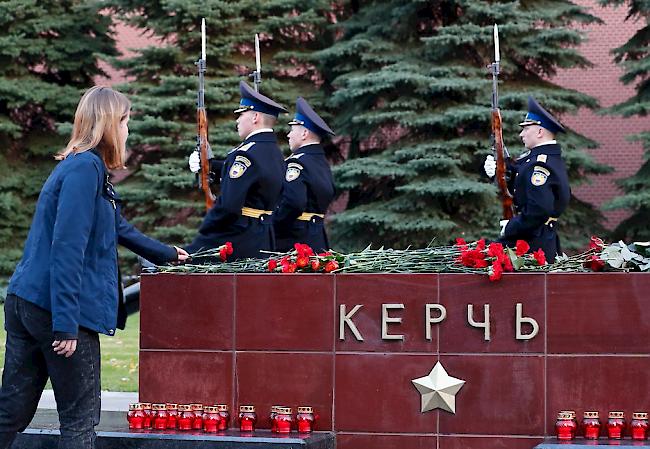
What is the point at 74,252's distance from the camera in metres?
5.11

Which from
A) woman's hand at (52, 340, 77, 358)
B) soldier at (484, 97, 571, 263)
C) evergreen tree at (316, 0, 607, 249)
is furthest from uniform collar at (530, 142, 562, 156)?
evergreen tree at (316, 0, 607, 249)

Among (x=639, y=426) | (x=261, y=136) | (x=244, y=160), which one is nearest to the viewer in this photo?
(x=639, y=426)

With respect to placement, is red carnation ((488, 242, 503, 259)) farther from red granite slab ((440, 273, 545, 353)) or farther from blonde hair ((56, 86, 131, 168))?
blonde hair ((56, 86, 131, 168))

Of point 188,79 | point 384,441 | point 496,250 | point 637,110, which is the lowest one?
point 384,441

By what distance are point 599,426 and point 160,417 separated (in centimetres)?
232

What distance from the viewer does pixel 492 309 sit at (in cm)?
644

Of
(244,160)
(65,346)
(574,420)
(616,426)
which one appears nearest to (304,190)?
(244,160)

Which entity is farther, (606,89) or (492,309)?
(606,89)

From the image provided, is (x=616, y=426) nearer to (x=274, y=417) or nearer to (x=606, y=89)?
(x=274, y=417)

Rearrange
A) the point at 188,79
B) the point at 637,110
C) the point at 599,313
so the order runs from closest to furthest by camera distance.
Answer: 1. the point at 599,313
2. the point at 637,110
3. the point at 188,79

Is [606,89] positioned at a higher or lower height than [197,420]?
higher

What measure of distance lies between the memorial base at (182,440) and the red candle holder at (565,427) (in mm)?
1192

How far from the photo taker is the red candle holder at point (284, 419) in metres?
6.55

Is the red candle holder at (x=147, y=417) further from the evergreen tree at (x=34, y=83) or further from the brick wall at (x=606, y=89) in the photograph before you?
the evergreen tree at (x=34, y=83)
